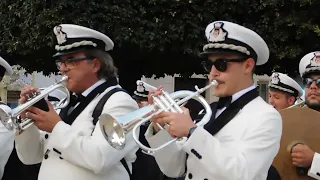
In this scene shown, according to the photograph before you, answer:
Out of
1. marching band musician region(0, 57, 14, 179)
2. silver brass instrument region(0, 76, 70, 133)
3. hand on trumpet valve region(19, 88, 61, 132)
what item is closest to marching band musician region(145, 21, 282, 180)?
hand on trumpet valve region(19, 88, 61, 132)

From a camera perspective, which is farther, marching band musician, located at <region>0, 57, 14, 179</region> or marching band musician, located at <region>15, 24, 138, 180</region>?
marching band musician, located at <region>0, 57, 14, 179</region>

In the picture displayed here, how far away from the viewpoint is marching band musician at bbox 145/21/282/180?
3.17 m

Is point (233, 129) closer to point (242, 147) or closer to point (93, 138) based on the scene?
point (242, 147)

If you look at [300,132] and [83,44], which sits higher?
[83,44]

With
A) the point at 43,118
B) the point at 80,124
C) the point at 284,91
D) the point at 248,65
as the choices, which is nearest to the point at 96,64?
the point at 80,124

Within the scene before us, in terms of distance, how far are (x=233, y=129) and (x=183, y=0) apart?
626 cm

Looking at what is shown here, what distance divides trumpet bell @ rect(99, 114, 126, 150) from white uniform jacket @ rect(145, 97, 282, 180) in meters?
0.21

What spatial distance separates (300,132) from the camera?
4383mm

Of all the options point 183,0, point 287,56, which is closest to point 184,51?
point 183,0

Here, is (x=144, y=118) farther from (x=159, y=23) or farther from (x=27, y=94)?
(x=159, y=23)

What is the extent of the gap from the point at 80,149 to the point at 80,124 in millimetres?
329

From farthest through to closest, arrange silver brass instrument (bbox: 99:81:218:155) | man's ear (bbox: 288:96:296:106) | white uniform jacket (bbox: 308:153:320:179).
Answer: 1. man's ear (bbox: 288:96:296:106)
2. white uniform jacket (bbox: 308:153:320:179)
3. silver brass instrument (bbox: 99:81:218:155)

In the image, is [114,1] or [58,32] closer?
[58,32]

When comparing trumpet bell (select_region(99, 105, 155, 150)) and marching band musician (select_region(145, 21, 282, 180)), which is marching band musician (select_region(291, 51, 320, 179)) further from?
trumpet bell (select_region(99, 105, 155, 150))
